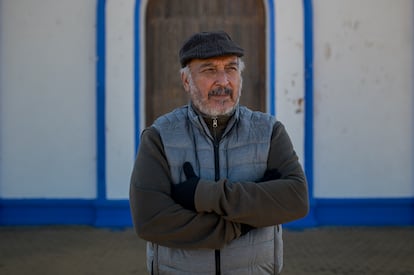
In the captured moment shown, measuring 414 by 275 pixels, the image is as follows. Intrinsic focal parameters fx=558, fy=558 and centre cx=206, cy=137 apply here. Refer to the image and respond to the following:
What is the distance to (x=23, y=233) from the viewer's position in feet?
19.3

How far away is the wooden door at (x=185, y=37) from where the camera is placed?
20.4 feet

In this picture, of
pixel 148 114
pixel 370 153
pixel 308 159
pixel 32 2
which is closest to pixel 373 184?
pixel 370 153

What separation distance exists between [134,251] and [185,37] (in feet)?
8.08

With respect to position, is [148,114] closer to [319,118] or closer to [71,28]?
[71,28]

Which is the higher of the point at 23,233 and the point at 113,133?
the point at 113,133

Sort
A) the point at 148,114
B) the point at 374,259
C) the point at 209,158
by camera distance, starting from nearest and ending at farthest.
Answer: the point at 209,158 < the point at 374,259 < the point at 148,114

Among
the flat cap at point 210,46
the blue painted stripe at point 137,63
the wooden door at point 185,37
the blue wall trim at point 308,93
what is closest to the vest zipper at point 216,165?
the flat cap at point 210,46

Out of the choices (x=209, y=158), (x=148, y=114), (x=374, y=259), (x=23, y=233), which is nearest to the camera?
(x=209, y=158)

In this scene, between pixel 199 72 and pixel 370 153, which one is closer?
pixel 199 72

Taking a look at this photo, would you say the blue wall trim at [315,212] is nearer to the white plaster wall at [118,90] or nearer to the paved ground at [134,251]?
the paved ground at [134,251]

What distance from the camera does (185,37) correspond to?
6254 mm

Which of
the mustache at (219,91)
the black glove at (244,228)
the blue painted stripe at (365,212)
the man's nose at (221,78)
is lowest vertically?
the blue painted stripe at (365,212)

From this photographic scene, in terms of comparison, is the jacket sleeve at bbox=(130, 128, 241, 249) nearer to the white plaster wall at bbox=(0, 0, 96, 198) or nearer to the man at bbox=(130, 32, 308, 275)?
the man at bbox=(130, 32, 308, 275)

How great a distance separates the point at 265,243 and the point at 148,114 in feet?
14.1
